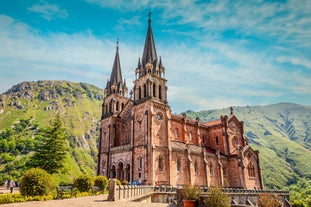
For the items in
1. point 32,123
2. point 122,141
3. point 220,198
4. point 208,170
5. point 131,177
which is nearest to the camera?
point 220,198

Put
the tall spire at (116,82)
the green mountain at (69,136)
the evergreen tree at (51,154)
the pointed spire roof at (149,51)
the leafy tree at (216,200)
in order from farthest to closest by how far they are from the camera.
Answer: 1. the green mountain at (69,136)
2. the tall spire at (116,82)
3. the evergreen tree at (51,154)
4. the pointed spire roof at (149,51)
5. the leafy tree at (216,200)

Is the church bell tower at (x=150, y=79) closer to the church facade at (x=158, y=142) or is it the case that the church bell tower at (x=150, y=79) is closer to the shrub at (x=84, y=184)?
the church facade at (x=158, y=142)

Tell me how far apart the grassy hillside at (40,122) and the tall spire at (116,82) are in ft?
188

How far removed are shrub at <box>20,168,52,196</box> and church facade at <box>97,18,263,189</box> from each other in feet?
56.3

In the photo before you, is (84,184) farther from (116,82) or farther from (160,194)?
(116,82)

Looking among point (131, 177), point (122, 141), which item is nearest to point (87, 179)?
point (131, 177)

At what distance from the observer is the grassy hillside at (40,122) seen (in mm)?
114312

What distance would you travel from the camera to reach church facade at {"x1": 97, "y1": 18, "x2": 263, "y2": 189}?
3612cm

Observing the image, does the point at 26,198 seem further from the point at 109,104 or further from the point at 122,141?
the point at 109,104

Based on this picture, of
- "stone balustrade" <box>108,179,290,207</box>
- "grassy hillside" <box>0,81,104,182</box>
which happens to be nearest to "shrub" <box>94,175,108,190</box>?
"stone balustrade" <box>108,179,290,207</box>

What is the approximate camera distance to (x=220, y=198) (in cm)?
1271

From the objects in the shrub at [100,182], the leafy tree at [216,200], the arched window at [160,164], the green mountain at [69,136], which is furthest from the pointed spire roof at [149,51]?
the green mountain at [69,136]

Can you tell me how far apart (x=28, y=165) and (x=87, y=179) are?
29.5m

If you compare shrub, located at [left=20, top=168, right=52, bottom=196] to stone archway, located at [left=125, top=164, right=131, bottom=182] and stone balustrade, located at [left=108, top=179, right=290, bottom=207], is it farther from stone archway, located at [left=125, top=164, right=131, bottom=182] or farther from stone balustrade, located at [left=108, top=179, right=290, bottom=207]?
stone archway, located at [left=125, top=164, right=131, bottom=182]
